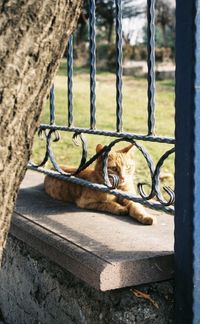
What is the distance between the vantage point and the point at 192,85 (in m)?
1.88

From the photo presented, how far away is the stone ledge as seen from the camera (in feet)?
6.77

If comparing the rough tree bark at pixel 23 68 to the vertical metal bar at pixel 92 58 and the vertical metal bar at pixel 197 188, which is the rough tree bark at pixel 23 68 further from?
the vertical metal bar at pixel 92 58

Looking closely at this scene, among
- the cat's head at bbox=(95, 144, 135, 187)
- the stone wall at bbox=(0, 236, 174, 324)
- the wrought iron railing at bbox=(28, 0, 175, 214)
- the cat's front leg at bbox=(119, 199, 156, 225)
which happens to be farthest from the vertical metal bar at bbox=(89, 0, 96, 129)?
the stone wall at bbox=(0, 236, 174, 324)

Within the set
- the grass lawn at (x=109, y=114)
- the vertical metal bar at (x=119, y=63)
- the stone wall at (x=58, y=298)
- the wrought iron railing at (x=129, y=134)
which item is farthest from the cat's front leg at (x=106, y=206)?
the grass lawn at (x=109, y=114)

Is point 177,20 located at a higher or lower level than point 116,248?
higher

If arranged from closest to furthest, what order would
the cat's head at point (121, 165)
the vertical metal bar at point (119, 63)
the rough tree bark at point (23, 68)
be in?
the rough tree bark at point (23, 68) → the vertical metal bar at point (119, 63) → the cat's head at point (121, 165)

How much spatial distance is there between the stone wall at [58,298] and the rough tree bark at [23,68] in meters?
0.83

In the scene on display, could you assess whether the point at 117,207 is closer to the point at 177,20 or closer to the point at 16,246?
the point at 16,246

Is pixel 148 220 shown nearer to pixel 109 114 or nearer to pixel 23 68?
pixel 23 68

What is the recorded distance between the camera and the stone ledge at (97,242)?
2.06 metres

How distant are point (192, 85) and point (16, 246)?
142cm

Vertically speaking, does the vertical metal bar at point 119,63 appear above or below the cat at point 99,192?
above

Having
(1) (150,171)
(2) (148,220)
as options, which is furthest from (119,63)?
(2) (148,220)

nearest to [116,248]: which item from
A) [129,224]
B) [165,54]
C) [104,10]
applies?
[129,224]
